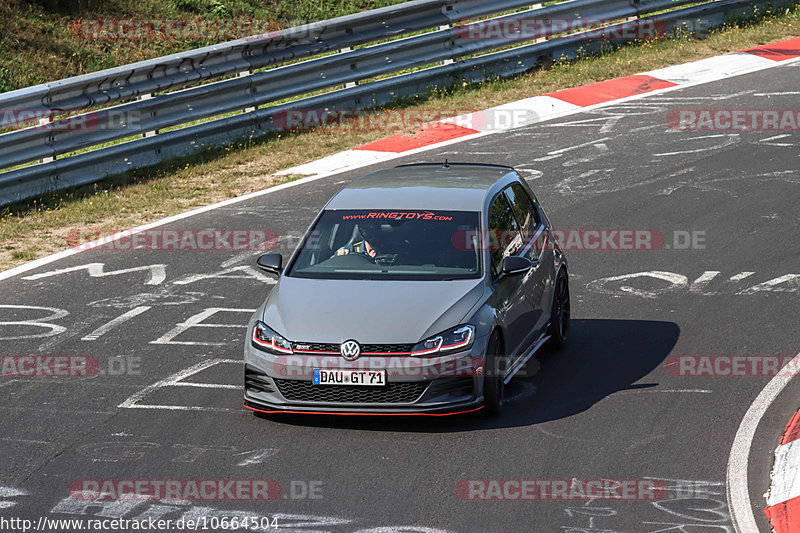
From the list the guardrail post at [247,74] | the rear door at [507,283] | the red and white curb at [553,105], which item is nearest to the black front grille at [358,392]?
the rear door at [507,283]

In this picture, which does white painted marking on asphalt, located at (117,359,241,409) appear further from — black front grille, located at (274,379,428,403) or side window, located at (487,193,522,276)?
side window, located at (487,193,522,276)

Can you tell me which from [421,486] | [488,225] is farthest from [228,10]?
[421,486]

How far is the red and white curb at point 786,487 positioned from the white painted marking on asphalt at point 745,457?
131 millimetres

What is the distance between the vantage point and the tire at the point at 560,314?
9.91m

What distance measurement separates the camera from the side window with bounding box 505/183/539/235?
32.4 feet

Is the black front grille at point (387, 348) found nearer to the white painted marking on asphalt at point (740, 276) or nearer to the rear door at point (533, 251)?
the rear door at point (533, 251)

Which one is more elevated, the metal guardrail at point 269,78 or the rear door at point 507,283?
the metal guardrail at point 269,78

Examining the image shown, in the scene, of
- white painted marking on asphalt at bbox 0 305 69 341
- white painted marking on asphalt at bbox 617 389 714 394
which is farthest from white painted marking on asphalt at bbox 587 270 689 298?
white painted marking on asphalt at bbox 0 305 69 341

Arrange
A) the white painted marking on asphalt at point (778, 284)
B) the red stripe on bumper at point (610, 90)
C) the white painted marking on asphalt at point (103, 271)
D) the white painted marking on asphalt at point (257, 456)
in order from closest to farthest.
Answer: the white painted marking on asphalt at point (257, 456), the white painted marking on asphalt at point (778, 284), the white painted marking on asphalt at point (103, 271), the red stripe on bumper at point (610, 90)

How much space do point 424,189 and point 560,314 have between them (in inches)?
66.0

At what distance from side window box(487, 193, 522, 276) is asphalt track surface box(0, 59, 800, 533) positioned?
3.34ft

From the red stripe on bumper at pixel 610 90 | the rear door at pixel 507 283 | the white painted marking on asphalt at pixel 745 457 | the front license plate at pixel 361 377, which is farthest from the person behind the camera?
the red stripe on bumper at pixel 610 90

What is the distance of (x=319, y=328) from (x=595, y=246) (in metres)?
5.58

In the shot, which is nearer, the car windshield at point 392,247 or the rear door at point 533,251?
the car windshield at point 392,247
